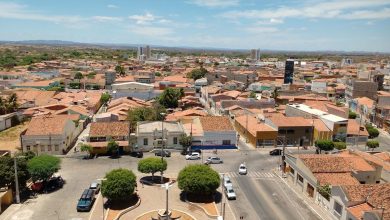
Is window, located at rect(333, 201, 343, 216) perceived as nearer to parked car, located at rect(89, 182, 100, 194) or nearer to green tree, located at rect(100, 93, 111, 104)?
parked car, located at rect(89, 182, 100, 194)

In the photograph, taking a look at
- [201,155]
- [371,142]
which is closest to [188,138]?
[201,155]

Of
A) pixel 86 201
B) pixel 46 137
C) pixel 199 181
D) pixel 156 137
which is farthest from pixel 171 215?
pixel 46 137

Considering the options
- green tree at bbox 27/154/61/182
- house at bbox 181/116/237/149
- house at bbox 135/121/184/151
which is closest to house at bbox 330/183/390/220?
house at bbox 181/116/237/149

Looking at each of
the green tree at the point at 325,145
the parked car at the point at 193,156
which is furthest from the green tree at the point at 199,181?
the green tree at the point at 325,145

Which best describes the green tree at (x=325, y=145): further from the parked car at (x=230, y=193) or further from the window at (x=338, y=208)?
the parked car at (x=230, y=193)

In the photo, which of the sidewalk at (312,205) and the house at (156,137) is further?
the house at (156,137)
